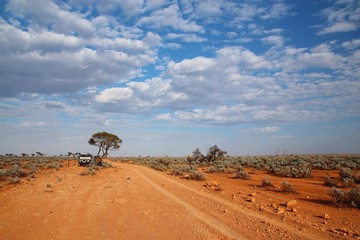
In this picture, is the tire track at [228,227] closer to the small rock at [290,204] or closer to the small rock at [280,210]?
the small rock at [280,210]

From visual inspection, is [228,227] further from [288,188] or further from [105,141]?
[105,141]

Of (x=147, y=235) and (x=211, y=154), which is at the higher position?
(x=211, y=154)

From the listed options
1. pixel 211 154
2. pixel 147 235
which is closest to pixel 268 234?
pixel 147 235

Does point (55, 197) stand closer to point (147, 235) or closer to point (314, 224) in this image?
point (147, 235)

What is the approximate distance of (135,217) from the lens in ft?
31.5

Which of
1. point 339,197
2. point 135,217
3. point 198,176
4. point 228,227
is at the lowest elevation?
point 228,227

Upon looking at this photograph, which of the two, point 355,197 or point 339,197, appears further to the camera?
point 339,197

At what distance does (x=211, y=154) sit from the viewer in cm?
4244

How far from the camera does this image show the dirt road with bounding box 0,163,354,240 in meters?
7.79

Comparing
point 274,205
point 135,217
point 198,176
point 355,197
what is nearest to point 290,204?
point 274,205

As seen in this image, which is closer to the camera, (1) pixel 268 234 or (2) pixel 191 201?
(1) pixel 268 234

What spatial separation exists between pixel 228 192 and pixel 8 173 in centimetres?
1758

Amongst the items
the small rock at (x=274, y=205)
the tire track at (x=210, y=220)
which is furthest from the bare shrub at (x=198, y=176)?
the small rock at (x=274, y=205)

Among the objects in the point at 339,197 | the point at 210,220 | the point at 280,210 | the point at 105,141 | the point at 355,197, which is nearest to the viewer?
the point at 210,220
